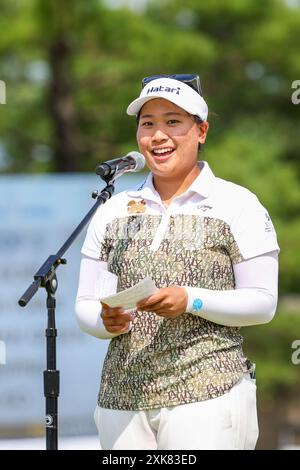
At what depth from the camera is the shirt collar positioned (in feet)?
9.68

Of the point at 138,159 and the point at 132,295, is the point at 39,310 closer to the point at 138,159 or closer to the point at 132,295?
the point at 138,159

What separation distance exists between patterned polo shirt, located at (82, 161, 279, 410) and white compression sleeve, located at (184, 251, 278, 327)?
0.03 meters

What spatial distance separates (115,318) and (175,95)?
0.58m

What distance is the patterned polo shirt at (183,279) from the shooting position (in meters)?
2.84

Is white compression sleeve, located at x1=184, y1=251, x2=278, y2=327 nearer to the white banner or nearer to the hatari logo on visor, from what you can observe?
the hatari logo on visor

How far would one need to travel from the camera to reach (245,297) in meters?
2.84

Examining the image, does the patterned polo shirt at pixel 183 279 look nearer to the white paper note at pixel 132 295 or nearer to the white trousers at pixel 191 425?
the white trousers at pixel 191 425

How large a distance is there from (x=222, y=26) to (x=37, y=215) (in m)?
4.56

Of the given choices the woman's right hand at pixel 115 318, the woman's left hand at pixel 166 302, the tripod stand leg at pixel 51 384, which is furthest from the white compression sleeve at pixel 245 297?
the tripod stand leg at pixel 51 384

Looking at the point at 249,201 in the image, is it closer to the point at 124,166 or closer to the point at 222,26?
the point at 124,166

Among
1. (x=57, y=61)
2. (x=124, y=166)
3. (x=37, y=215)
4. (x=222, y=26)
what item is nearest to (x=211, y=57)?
(x=222, y=26)

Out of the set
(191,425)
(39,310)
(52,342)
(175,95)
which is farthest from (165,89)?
(39,310)

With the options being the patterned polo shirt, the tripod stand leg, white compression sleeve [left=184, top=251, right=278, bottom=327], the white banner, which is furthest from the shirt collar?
the white banner

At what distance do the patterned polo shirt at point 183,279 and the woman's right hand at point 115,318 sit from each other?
6 cm
